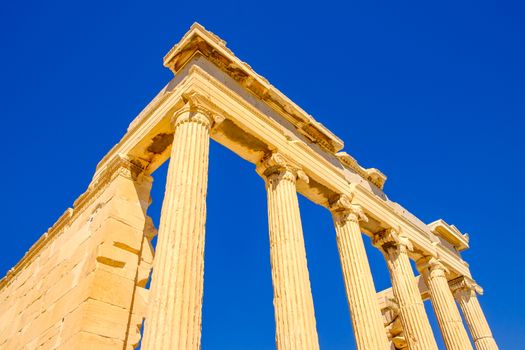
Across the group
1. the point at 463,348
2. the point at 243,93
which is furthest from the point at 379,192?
the point at 243,93

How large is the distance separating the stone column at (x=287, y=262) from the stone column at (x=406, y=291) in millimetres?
5976

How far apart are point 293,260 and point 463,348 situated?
402 inches

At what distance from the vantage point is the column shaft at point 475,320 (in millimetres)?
20219

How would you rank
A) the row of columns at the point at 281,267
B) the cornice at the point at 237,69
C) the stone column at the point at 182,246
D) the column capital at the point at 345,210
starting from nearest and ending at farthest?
the stone column at the point at 182,246 → the row of columns at the point at 281,267 → the cornice at the point at 237,69 → the column capital at the point at 345,210

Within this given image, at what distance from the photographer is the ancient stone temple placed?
9766 mm

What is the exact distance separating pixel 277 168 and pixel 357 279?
4601 mm

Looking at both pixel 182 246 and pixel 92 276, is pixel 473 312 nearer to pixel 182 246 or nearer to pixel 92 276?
pixel 182 246

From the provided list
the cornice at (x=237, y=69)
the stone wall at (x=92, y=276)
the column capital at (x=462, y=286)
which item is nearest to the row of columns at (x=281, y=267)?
the cornice at (x=237, y=69)

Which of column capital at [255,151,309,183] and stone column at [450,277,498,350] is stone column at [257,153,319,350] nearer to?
column capital at [255,151,309,183]

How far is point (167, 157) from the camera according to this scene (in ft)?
46.9

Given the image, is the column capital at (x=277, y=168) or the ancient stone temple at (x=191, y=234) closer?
the ancient stone temple at (x=191, y=234)

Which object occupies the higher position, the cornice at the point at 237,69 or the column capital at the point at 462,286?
the cornice at the point at 237,69

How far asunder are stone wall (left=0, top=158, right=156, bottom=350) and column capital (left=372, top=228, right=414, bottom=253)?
379 inches

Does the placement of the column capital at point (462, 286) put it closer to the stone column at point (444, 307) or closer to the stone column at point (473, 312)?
the stone column at point (473, 312)
